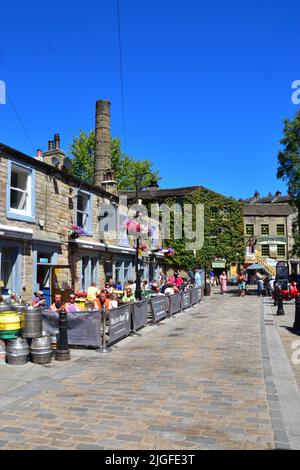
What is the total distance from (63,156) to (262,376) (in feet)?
38.9

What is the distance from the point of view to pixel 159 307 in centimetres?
1526

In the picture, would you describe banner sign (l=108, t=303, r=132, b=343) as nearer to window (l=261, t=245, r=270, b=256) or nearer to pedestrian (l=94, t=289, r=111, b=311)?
pedestrian (l=94, t=289, r=111, b=311)

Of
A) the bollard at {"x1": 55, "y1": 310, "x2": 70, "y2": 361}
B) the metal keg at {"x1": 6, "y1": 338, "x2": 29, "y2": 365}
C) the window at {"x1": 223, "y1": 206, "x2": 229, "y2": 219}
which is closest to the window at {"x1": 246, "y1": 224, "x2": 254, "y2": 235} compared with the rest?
the window at {"x1": 223, "y1": 206, "x2": 229, "y2": 219}

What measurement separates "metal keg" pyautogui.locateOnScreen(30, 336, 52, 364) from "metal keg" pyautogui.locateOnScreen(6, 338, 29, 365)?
0.15 metres

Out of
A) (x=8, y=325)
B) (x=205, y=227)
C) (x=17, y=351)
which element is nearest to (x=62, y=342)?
(x=17, y=351)

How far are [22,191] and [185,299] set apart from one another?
960cm

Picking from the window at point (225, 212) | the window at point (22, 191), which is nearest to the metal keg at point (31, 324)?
the window at point (22, 191)

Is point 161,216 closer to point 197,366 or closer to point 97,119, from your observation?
point 97,119

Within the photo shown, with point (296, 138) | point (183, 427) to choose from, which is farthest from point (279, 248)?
point (183, 427)

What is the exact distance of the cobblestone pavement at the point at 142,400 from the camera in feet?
14.9

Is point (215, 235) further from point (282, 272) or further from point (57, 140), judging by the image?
point (57, 140)

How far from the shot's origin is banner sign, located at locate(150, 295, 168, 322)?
1449 cm

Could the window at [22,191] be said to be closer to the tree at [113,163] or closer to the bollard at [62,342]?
the bollard at [62,342]

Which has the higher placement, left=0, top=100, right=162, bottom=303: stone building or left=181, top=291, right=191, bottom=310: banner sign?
left=0, top=100, right=162, bottom=303: stone building
